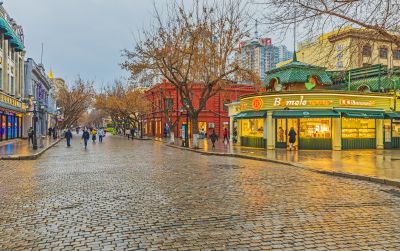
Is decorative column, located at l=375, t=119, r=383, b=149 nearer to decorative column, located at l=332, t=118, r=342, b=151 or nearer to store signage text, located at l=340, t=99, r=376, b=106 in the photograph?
store signage text, located at l=340, t=99, r=376, b=106

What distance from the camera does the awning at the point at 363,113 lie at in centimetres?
2528

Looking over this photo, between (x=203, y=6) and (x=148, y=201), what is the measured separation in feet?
70.4

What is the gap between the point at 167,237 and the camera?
18.4 ft

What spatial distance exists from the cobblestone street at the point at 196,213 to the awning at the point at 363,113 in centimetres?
1433

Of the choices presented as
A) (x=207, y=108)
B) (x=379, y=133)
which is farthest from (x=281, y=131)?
(x=207, y=108)

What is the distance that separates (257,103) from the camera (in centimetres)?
2730

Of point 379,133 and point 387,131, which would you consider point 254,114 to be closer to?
point 379,133

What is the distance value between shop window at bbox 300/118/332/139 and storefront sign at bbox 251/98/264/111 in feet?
10.6

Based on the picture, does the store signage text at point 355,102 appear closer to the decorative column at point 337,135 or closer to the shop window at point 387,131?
the decorative column at point 337,135

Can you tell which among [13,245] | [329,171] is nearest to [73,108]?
[329,171]

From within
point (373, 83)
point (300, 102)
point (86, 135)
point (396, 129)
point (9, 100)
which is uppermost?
point (373, 83)

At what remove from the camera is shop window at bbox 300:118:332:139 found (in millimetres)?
25750

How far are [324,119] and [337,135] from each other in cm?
142

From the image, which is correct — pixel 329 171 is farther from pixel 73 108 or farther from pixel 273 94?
pixel 73 108
